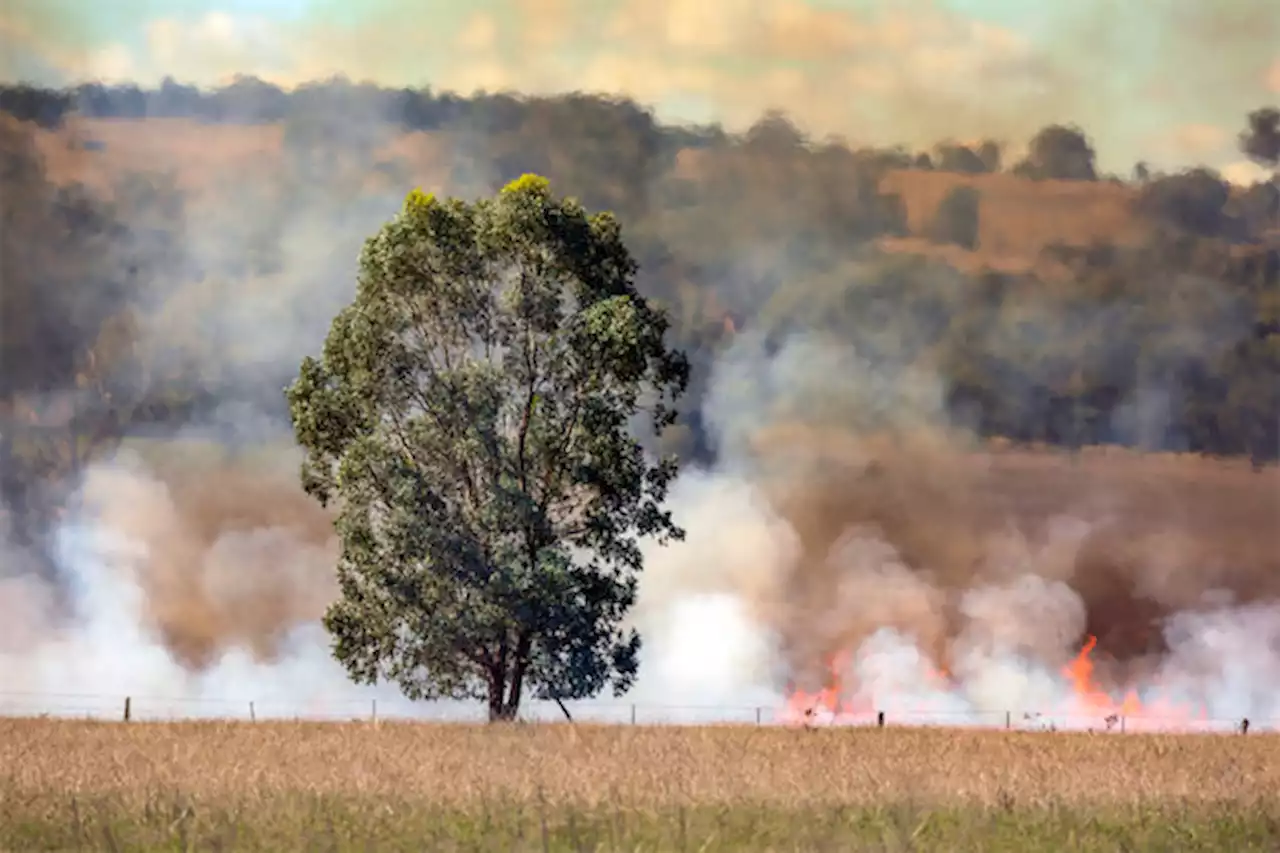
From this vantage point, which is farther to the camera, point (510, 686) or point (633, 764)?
point (510, 686)

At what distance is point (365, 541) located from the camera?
45.5m

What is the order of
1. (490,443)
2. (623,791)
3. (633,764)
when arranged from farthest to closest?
(490,443), (633,764), (623,791)

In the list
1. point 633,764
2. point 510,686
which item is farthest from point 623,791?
point 510,686

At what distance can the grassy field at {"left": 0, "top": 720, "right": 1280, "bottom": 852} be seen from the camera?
1005 inches

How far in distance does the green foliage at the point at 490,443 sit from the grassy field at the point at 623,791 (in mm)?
4494

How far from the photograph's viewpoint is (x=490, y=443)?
149 ft

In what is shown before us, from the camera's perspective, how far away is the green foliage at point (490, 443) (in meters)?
44.7

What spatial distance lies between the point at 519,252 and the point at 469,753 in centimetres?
1488

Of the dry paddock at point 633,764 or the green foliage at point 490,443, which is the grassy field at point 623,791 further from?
the green foliage at point 490,443

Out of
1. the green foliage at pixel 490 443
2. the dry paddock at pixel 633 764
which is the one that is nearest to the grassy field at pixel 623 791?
the dry paddock at pixel 633 764

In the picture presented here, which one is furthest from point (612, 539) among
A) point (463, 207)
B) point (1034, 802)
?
point (1034, 802)

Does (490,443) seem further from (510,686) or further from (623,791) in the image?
(623,791)

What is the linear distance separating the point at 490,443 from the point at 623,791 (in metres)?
17.5

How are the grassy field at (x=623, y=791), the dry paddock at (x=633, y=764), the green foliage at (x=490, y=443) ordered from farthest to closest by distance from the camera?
1. the green foliage at (x=490, y=443)
2. the dry paddock at (x=633, y=764)
3. the grassy field at (x=623, y=791)
